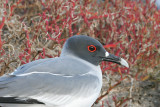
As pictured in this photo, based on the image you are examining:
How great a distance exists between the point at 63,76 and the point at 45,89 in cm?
16

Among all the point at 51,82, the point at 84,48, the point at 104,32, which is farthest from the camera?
the point at 104,32

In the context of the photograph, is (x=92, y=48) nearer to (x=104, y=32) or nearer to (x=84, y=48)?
(x=84, y=48)

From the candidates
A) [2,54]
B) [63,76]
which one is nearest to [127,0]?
[2,54]

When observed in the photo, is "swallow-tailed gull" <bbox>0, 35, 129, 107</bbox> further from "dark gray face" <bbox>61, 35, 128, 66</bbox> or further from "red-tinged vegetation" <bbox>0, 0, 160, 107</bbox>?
"red-tinged vegetation" <bbox>0, 0, 160, 107</bbox>

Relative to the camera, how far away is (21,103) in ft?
5.72

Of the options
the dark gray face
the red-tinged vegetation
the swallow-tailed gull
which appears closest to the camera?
the swallow-tailed gull

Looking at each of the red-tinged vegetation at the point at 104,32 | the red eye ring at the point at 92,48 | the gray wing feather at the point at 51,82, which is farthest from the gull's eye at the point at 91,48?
the red-tinged vegetation at the point at 104,32

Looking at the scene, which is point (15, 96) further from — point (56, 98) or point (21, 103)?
point (56, 98)

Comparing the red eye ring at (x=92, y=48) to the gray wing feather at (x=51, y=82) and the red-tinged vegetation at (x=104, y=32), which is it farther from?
the red-tinged vegetation at (x=104, y=32)

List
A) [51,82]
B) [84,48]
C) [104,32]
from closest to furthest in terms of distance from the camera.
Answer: [51,82], [84,48], [104,32]

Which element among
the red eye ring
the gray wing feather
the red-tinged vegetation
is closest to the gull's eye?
the red eye ring

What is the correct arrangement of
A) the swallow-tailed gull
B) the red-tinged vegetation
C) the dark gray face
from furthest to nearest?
1. the red-tinged vegetation
2. the dark gray face
3. the swallow-tailed gull

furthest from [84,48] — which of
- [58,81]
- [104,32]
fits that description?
[104,32]

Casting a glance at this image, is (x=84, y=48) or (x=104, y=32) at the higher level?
(x=84, y=48)
